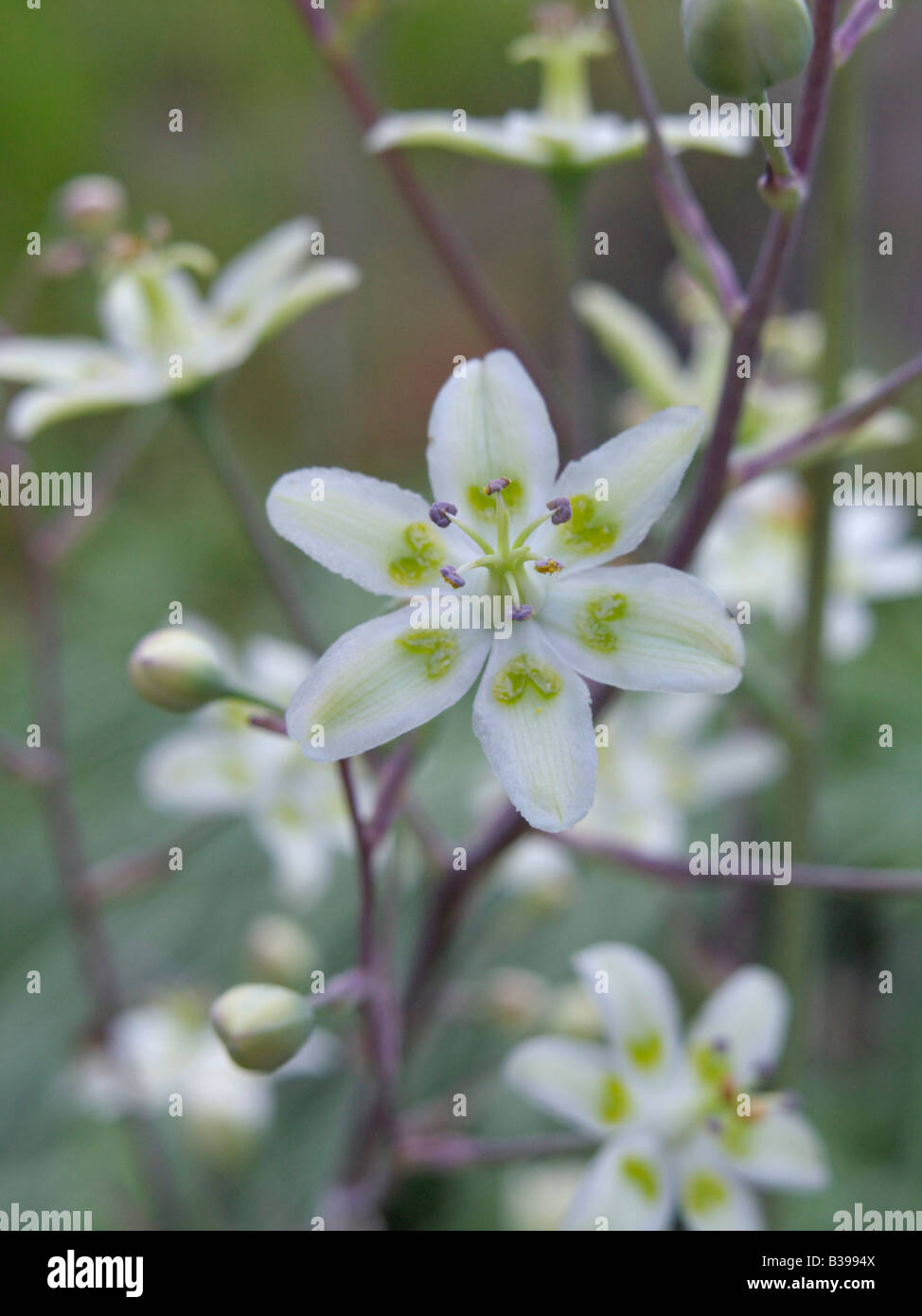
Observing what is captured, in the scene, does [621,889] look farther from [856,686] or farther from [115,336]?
[115,336]

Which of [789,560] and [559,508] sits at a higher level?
[789,560]

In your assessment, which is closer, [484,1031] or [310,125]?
[484,1031]

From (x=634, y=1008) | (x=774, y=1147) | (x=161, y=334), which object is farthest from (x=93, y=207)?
(x=774, y=1147)

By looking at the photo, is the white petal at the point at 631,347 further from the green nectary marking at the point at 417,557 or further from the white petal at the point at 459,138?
the green nectary marking at the point at 417,557

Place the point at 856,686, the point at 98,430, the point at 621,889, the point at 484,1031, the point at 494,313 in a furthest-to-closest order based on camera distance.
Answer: the point at 98,430 < the point at 856,686 < the point at 621,889 < the point at 484,1031 < the point at 494,313

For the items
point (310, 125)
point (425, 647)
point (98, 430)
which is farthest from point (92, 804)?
point (310, 125)

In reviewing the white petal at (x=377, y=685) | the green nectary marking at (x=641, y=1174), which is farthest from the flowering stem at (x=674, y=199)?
the green nectary marking at (x=641, y=1174)

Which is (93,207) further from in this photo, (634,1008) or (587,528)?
(634,1008)
